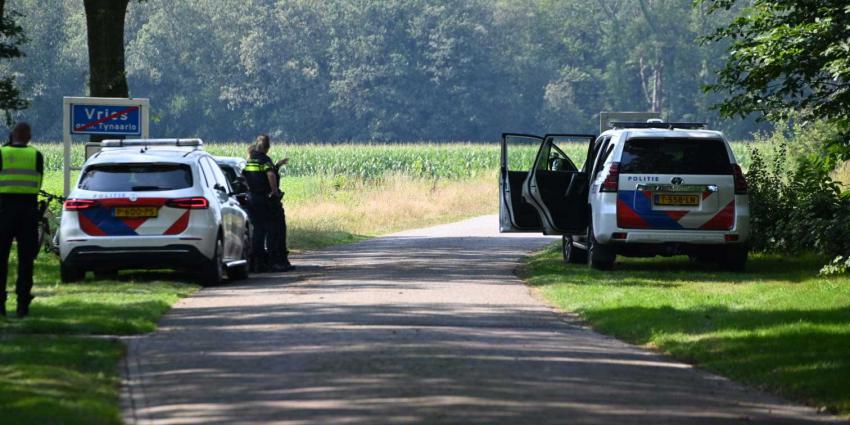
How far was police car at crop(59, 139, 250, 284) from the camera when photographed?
1959cm

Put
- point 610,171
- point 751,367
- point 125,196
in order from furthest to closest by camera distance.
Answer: point 610,171 → point 125,196 → point 751,367

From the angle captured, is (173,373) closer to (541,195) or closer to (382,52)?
(541,195)

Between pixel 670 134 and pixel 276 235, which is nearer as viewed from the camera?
pixel 670 134

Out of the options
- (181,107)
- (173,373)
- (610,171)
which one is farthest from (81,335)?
(181,107)

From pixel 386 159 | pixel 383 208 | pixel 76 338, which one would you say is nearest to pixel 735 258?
pixel 76 338

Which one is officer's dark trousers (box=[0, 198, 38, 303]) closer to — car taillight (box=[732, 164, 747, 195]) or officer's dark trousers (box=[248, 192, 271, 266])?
officer's dark trousers (box=[248, 192, 271, 266])

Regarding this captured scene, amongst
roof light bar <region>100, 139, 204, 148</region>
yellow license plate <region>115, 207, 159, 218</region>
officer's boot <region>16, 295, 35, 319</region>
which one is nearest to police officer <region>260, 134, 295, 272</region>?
roof light bar <region>100, 139, 204, 148</region>

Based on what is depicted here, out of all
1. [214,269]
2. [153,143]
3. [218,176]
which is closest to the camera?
[214,269]

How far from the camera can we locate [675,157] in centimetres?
2181

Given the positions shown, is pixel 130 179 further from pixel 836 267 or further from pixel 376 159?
pixel 376 159

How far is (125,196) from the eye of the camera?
19641mm

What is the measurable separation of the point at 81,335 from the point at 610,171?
923 centimetres

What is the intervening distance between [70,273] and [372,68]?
3739 inches

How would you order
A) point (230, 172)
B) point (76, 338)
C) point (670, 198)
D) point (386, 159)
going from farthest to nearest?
point (386, 159) → point (230, 172) → point (670, 198) → point (76, 338)
